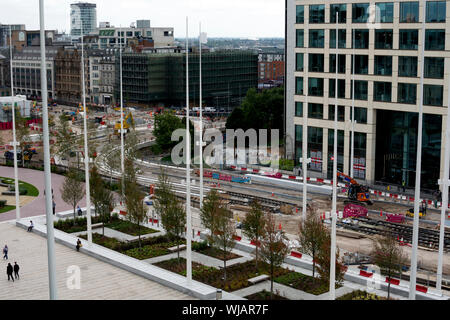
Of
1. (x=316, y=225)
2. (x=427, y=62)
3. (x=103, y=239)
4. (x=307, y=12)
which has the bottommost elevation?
(x=103, y=239)

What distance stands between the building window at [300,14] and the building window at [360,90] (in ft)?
33.8

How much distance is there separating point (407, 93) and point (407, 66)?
2670mm

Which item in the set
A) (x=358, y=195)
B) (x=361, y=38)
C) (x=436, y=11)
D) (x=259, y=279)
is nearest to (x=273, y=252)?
(x=259, y=279)

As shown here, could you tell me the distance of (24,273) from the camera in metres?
37.4

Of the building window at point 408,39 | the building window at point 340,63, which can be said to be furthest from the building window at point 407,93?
the building window at point 340,63

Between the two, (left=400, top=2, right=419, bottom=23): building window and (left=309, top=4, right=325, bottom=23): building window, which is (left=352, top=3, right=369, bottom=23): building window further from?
(left=309, top=4, right=325, bottom=23): building window

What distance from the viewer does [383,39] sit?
63.1m

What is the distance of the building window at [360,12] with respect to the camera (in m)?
64.0

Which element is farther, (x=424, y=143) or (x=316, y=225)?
(x=424, y=143)

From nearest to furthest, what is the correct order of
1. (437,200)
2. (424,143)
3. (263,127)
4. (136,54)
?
1. (437,200)
2. (424,143)
3. (263,127)
4. (136,54)
